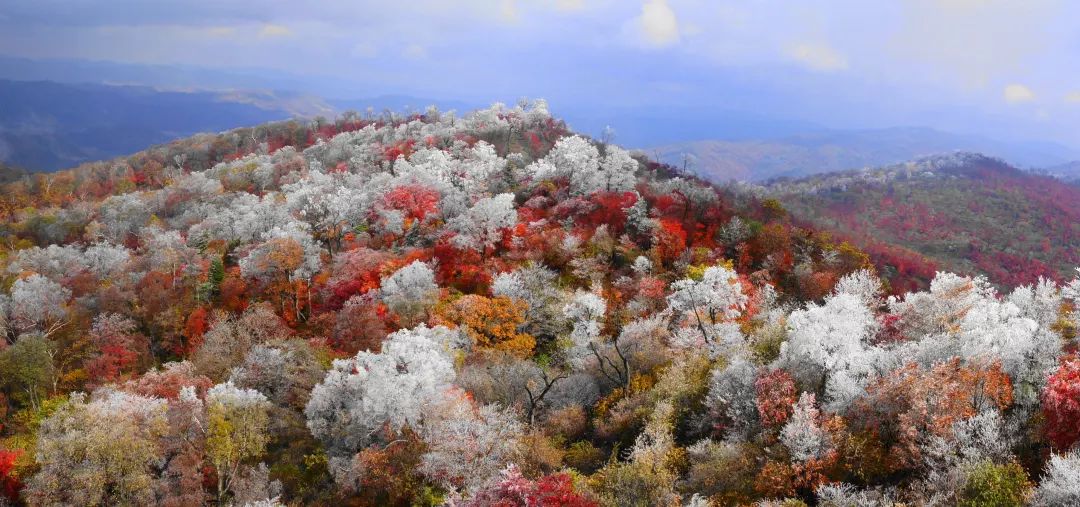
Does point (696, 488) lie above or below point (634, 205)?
below

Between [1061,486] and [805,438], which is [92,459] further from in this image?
[1061,486]

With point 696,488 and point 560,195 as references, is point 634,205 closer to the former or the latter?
point 560,195

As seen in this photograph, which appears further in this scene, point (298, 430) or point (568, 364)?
point (568, 364)

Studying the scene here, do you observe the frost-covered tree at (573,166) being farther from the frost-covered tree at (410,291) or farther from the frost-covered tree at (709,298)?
the frost-covered tree at (709,298)

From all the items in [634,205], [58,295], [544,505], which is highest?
[634,205]

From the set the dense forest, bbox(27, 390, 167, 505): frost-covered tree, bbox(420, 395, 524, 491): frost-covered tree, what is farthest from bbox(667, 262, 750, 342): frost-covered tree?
bbox(27, 390, 167, 505): frost-covered tree

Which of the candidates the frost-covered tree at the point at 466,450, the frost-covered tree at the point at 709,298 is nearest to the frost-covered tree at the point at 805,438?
the frost-covered tree at the point at 466,450

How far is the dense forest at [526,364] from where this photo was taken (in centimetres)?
2950

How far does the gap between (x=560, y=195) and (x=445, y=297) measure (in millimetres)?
35121

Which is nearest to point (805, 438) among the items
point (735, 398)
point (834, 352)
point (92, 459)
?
point (735, 398)

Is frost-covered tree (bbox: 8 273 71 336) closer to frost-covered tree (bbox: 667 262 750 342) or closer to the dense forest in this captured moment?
the dense forest

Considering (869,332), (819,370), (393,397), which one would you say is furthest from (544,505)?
(869,332)

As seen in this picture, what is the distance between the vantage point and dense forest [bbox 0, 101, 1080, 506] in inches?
1161

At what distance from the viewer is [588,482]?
1213 inches
